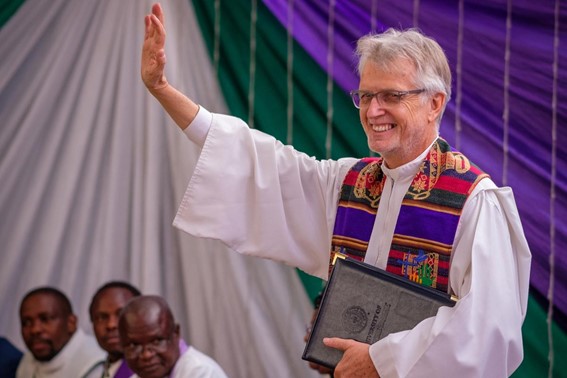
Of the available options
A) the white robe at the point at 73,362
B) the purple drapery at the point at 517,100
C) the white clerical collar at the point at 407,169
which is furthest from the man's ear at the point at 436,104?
the white robe at the point at 73,362

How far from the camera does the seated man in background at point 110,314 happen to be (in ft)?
19.9

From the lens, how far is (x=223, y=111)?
242 inches

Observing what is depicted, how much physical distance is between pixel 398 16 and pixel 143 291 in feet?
7.55

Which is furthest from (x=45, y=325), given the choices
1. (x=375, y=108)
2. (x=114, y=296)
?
(x=375, y=108)

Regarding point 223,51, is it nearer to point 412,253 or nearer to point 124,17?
point 124,17

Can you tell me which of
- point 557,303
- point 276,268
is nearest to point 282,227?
point 557,303

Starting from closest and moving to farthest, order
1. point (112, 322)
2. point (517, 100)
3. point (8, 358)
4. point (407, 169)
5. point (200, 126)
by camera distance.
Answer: point (407, 169) < point (200, 126) < point (517, 100) < point (112, 322) < point (8, 358)

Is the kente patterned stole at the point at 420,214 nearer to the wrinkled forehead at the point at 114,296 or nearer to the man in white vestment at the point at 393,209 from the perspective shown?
the man in white vestment at the point at 393,209

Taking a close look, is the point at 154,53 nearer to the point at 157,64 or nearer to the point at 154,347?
the point at 157,64

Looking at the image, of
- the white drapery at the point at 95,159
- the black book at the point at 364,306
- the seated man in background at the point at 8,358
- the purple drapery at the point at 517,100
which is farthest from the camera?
the seated man in background at the point at 8,358

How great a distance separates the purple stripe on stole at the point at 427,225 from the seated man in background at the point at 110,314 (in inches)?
117

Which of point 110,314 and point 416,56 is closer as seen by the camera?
point 416,56

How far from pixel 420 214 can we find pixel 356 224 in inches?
9.3

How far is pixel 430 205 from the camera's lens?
3432 mm
